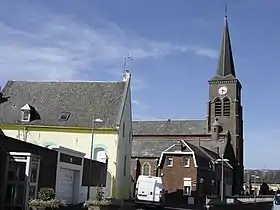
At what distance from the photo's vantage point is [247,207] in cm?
3953

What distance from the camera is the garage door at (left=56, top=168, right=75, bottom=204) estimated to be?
2966cm

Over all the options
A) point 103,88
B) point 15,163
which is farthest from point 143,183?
point 15,163

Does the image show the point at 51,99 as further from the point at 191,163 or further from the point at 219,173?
the point at 219,173

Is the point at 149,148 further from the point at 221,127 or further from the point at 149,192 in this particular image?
the point at 149,192

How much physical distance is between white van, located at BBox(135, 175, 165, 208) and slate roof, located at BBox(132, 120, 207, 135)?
5566cm

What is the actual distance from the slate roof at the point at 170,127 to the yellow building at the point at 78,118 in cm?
4941

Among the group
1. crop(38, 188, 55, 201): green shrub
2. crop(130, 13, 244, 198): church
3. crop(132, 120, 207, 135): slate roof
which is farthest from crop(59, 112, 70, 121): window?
crop(132, 120, 207, 135): slate roof

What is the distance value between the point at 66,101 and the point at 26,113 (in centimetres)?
400

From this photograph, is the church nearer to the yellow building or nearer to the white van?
the yellow building

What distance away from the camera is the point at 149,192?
3934 centimetres

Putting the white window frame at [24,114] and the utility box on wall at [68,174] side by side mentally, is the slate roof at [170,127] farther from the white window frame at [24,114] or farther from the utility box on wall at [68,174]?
the utility box on wall at [68,174]

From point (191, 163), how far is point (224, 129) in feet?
118

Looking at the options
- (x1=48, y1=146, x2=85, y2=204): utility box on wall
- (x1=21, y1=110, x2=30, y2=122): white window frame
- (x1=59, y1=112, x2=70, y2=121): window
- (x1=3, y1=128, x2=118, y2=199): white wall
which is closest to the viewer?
(x1=48, y1=146, x2=85, y2=204): utility box on wall

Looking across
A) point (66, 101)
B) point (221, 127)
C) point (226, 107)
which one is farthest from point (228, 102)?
point (66, 101)
